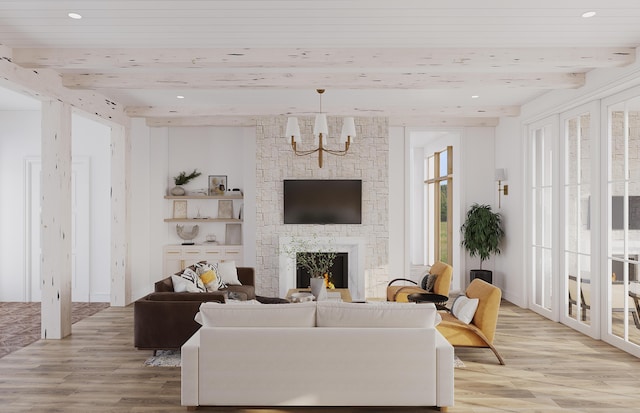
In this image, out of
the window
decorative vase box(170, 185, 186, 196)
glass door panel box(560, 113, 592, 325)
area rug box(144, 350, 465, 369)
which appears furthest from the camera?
the window

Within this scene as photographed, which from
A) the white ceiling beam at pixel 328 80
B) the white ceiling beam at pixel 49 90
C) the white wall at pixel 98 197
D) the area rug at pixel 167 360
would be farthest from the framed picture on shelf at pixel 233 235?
the area rug at pixel 167 360

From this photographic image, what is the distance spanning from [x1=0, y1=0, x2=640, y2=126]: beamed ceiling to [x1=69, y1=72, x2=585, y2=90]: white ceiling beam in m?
0.01

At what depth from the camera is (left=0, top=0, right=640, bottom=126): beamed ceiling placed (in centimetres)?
370

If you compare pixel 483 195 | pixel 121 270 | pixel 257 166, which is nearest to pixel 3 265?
pixel 121 270

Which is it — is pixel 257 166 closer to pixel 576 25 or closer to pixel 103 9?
pixel 103 9

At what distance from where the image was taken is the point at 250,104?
732cm

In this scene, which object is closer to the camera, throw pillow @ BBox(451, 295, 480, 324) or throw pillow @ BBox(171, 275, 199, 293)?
throw pillow @ BBox(451, 295, 480, 324)

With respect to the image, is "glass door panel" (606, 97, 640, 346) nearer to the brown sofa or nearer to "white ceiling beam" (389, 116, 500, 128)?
"white ceiling beam" (389, 116, 500, 128)

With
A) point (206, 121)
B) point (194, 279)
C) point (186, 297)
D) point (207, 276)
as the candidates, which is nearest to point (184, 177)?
point (206, 121)

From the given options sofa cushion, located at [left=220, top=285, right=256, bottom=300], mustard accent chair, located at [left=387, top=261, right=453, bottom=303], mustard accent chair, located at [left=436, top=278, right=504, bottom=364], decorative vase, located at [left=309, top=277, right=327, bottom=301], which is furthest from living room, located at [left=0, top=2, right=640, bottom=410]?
decorative vase, located at [left=309, top=277, right=327, bottom=301]

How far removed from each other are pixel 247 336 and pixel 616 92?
4.54 meters

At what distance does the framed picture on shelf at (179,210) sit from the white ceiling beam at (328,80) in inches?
127

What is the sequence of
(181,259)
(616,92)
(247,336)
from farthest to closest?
1. (181,259)
2. (616,92)
3. (247,336)

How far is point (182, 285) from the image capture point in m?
5.41
